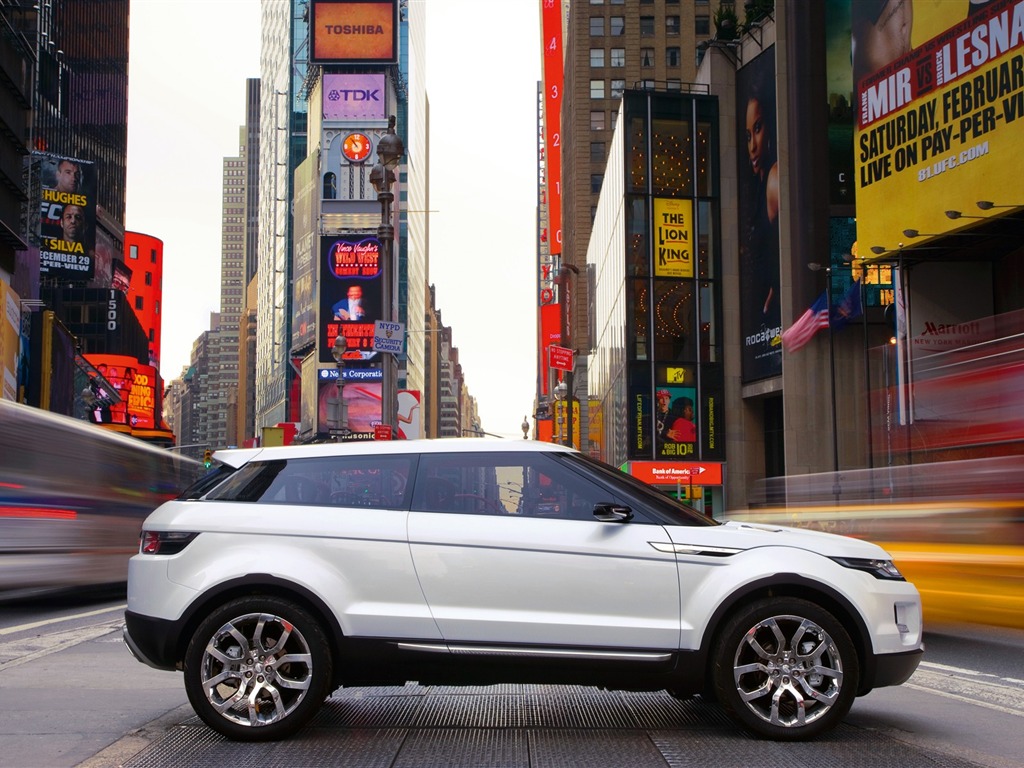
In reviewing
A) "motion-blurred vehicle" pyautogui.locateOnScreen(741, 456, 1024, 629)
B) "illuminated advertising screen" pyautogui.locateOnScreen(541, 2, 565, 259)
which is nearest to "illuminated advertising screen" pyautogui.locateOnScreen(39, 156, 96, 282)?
"illuminated advertising screen" pyautogui.locateOnScreen(541, 2, 565, 259)

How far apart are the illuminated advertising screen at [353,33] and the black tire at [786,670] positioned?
116 metres

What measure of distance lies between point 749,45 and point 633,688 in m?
55.6

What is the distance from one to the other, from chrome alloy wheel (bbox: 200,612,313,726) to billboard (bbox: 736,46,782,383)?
4709 centimetres

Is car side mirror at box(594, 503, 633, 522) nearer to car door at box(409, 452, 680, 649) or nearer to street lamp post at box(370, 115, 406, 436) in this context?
car door at box(409, 452, 680, 649)

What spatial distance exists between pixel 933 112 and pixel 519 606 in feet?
100

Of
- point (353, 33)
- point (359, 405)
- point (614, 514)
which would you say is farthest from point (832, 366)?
point (353, 33)

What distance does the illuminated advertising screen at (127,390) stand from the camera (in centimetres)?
9700

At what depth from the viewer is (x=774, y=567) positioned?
618cm

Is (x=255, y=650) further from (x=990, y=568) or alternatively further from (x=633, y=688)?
(x=990, y=568)

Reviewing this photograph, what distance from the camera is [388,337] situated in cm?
2794

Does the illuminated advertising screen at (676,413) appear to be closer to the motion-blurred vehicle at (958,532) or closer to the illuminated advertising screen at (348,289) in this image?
the motion-blurred vehicle at (958,532)

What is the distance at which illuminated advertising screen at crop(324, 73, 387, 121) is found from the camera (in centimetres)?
11544

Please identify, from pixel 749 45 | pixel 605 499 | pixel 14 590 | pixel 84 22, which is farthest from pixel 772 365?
pixel 84 22

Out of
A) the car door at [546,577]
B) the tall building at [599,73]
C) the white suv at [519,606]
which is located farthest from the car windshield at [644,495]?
the tall building at [599,73]
